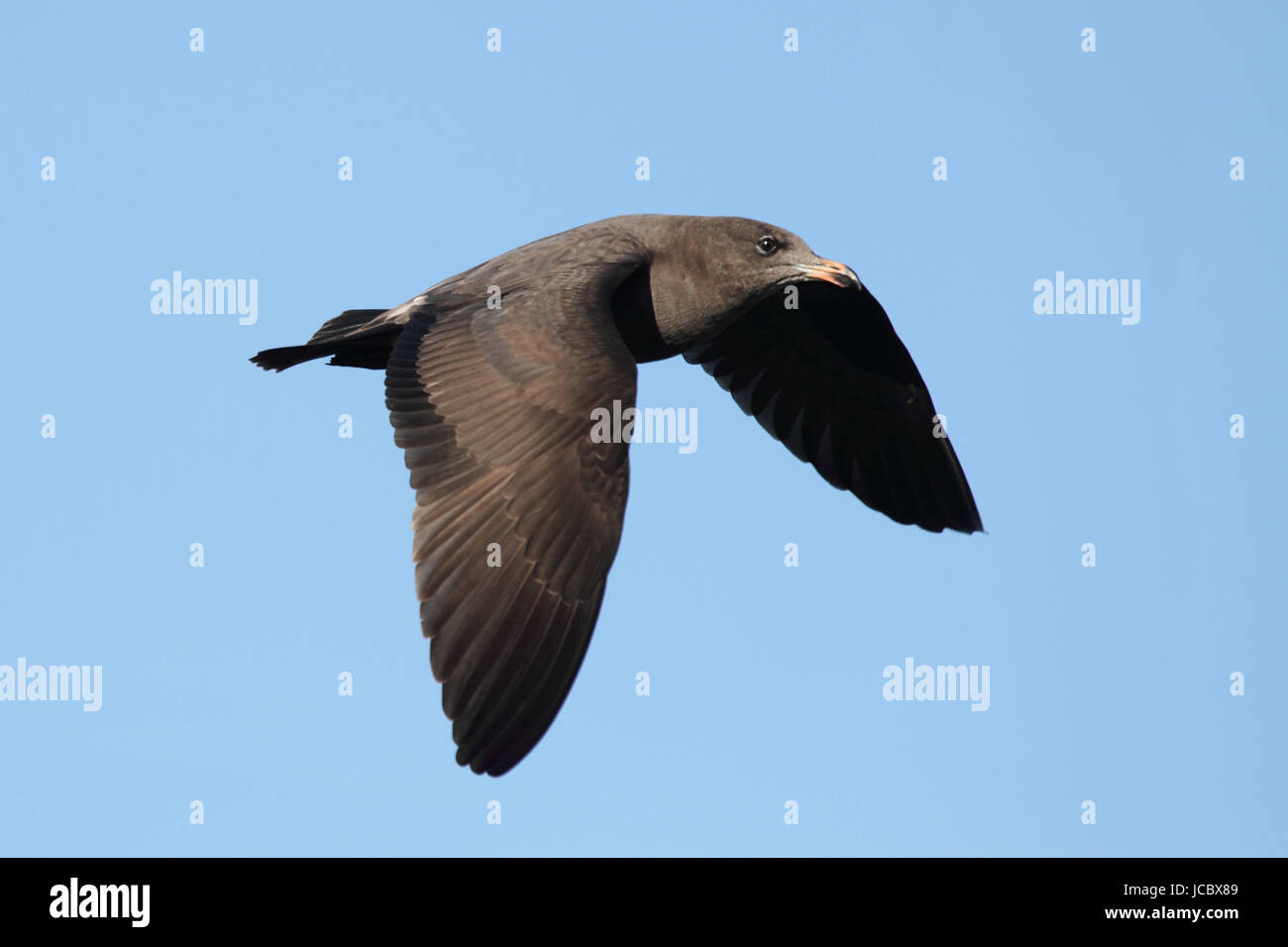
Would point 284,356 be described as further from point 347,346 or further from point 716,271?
point 716,271

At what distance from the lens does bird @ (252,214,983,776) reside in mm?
8836

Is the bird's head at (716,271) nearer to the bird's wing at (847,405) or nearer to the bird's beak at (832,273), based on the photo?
the bird's beak at (832,273)

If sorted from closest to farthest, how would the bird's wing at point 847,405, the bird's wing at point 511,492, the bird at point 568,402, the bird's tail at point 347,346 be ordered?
the bird's wing at point 511,492 → the bird at point 568,402 → the bird's tail at point 347,346 → the bird's wing at point 847,405

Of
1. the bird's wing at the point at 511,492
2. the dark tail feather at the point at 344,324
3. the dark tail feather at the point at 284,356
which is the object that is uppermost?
the dark tail feather at the point at 344,324

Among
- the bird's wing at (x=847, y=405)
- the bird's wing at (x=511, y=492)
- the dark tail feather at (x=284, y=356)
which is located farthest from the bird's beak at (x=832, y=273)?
the dark tail feather at (x=284, y=356)

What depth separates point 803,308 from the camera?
13.0 metres

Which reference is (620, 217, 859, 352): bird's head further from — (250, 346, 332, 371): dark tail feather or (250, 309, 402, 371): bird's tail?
(250, 346, 332, 371): dark tail feather

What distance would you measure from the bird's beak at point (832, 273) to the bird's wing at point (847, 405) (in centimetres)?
148

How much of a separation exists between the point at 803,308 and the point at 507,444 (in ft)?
13.9

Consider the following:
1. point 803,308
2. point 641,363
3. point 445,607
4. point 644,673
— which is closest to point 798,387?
point 803,308

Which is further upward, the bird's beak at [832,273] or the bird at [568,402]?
the bird's beak at [832,273]

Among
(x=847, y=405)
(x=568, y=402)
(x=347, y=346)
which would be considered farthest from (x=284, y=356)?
(x=847, y=405)

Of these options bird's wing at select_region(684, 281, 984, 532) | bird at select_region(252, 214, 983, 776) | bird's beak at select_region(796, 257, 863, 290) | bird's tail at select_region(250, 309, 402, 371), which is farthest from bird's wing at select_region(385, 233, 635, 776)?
bird's wing at select_region(684, 281, 984, 532)

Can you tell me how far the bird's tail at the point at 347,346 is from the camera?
1137 centimetres
